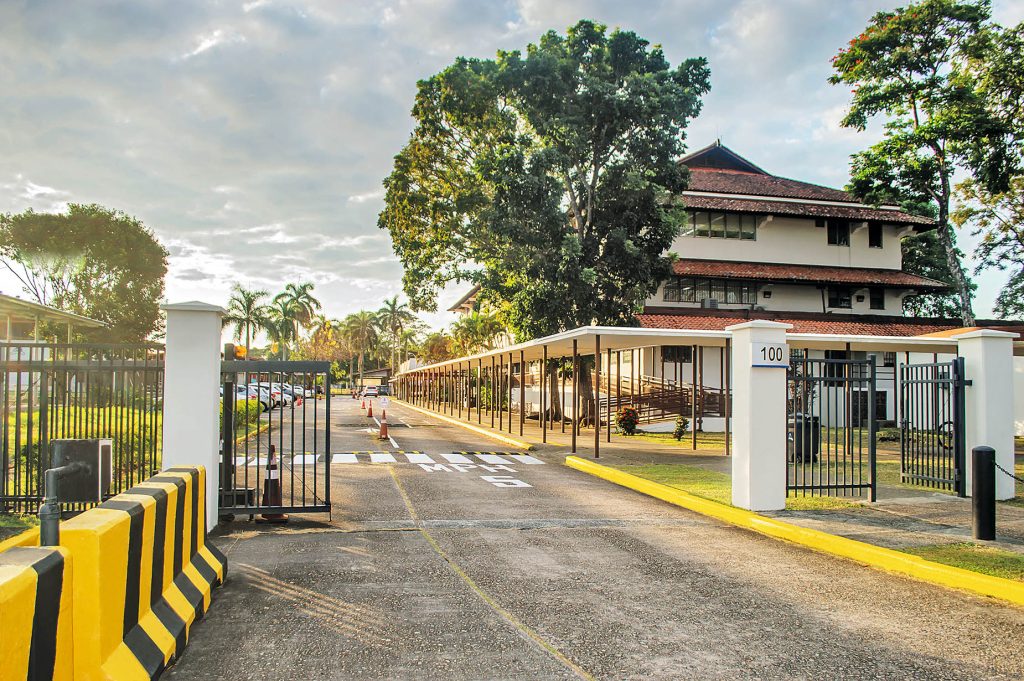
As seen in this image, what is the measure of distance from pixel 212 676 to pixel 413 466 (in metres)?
12.3

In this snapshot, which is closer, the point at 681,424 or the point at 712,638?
the point at 712,638

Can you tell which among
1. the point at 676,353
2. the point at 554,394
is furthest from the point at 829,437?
the point at 554,394

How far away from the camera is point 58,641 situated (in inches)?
130

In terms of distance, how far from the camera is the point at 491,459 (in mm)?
19266

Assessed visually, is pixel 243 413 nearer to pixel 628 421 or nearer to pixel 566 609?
pixel 628 421

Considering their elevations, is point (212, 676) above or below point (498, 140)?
below

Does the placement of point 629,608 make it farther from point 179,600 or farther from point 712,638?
point 179,600

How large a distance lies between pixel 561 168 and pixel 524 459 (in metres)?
12.8

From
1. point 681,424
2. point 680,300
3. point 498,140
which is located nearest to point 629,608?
point 681,424

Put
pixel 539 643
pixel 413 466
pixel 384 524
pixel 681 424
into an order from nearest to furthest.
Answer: pixel 539 643 → pixel 384 524 → pixel 413 466 → pixel 681 424

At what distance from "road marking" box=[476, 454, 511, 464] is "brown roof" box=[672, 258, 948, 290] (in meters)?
18.7

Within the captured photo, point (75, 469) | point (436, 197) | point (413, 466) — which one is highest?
point (436, 197)

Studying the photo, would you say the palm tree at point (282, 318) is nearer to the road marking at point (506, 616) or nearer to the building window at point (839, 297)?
the building window at point (839, 297)

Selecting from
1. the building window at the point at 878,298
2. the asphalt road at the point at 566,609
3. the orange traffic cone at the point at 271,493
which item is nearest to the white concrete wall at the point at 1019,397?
the building window at the point at 878,298
